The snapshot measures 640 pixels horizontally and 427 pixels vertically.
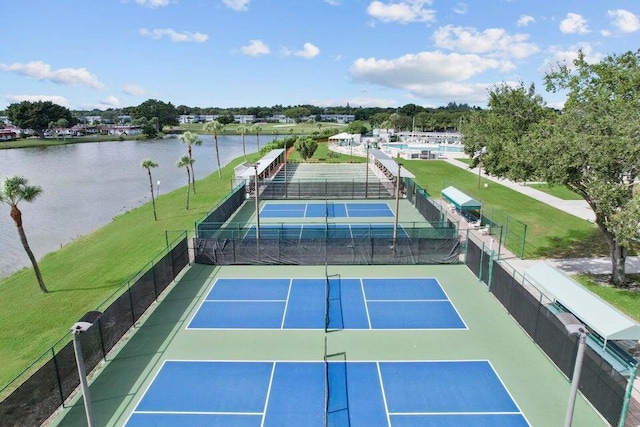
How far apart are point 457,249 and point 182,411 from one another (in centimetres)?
1637

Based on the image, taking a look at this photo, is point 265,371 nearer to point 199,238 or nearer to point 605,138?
point 199,238

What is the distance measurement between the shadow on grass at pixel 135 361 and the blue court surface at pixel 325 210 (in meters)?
15.4

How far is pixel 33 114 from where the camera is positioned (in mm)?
134125

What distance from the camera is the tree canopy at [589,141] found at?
15.8m

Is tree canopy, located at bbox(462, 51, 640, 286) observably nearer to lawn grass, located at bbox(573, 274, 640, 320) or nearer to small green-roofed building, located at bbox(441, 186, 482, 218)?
lawn grass, located at bbox(573, 274, 640, 320)

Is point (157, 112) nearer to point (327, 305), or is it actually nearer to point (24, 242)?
point (24, 242)

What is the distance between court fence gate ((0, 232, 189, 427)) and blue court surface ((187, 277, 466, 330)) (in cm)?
234

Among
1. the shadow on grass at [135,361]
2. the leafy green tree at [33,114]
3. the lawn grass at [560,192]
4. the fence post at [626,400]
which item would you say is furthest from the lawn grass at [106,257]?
the leafy green tree at [33,114]

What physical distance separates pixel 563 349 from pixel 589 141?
28.1ft

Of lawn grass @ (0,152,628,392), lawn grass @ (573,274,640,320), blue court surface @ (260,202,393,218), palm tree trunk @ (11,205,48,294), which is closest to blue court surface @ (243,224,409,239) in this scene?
lawn grass @ (0,152,628,392)

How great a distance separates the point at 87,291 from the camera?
19875 millimetres

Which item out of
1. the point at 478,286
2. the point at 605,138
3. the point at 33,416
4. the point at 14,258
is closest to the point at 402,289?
the point at 478,286

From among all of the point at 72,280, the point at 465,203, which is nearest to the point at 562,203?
the point at 465,203

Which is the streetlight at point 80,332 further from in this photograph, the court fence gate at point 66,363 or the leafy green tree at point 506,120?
the leafy green tree at point 506,120
